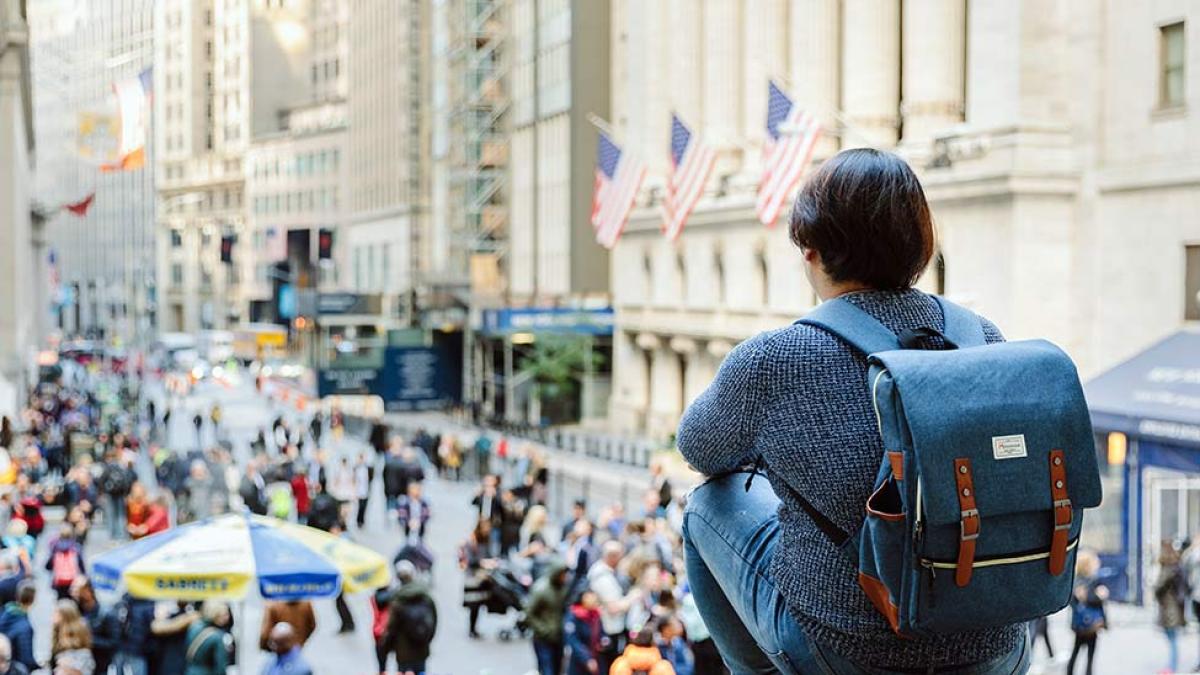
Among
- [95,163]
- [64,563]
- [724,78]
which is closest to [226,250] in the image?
[95,163]

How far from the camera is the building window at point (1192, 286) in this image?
25.5 m

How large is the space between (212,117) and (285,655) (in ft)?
467

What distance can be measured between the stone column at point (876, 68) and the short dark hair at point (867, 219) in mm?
36534

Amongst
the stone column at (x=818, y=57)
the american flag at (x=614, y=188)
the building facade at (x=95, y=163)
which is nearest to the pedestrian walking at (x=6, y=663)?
the american flag at (x=614, y=188)

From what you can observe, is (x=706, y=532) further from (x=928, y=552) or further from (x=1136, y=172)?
(x=1136, y=172)

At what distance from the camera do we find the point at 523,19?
66438 millimetres

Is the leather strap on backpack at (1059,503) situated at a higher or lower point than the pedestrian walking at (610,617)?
higher

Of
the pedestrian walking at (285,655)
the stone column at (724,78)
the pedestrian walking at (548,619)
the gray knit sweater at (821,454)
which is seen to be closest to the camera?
the gray knit sweater at (821,454)

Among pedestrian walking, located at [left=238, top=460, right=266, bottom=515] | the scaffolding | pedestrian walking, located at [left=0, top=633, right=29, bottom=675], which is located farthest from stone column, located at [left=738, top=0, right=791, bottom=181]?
pedestrian walking, located at [left=0, top=633, right=29, bottom=675]

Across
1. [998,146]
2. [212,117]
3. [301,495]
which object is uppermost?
[212,117]

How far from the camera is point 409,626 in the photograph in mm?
13461

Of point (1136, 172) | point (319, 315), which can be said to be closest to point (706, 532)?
point (1136, 172)

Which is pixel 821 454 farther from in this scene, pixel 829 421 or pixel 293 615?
pixel 293 615

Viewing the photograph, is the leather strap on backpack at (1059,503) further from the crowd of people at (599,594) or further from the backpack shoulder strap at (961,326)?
the crowd of people at (599,594)
